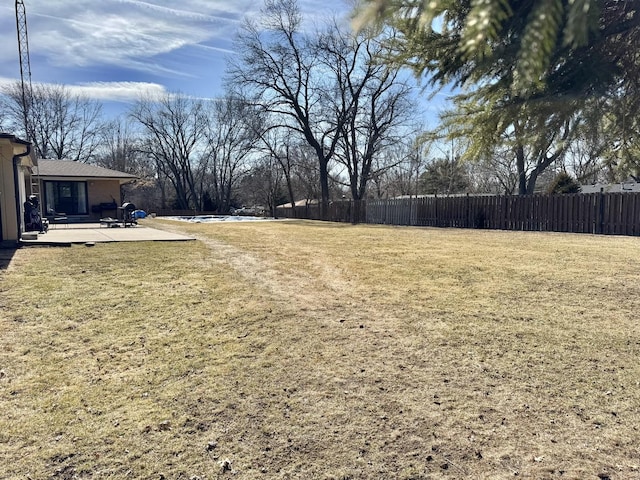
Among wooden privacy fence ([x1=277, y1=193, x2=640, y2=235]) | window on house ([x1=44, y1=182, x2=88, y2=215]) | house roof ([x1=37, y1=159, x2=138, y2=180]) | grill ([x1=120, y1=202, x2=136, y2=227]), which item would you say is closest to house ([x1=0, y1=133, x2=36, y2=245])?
grill ([x1=120, y1=202, x2=136, y2=227])

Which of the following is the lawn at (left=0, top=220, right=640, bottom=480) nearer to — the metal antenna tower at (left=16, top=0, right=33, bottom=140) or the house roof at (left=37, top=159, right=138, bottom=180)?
the metal antenna tower at (left=16, top=0, right=33, bottom=140)

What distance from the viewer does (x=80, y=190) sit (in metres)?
21.0

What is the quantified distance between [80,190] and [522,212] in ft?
69.6

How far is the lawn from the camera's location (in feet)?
7.02

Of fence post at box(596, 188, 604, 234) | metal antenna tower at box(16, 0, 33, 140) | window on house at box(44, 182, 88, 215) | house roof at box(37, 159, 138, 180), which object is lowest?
fence post at box(596, 188, 604, 234)

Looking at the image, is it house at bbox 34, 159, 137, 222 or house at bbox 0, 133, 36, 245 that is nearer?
house at bbox 0, 133, 36, 245

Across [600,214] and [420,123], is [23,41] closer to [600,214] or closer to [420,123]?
[600,214]

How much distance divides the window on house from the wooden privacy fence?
51.0ft

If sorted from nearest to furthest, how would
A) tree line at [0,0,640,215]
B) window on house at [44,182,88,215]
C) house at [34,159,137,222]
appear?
1. tree line at [0,0,640,215]
2. house at [34,159,137,222]
3. window on house at [44,182,88,215]

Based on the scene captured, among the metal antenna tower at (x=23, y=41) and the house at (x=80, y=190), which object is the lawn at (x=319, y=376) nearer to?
the metal antenna tower at (x=23, y=41)

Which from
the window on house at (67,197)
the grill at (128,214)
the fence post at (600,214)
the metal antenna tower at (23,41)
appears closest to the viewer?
the metal antenna tower at (23,41)

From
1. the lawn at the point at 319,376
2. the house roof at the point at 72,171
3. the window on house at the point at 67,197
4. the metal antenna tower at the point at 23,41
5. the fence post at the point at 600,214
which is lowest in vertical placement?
the lawn at the point at 319,376

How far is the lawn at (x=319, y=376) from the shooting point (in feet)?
7.02

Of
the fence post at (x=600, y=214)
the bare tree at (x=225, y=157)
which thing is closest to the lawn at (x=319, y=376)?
the fence post at (x=600, y=214)
